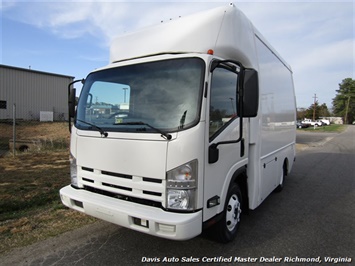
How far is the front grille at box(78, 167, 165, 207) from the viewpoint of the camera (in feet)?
9.08

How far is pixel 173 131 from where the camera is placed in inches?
107

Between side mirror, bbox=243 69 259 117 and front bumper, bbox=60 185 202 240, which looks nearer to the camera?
front bumper, bbox=60 185 202 240

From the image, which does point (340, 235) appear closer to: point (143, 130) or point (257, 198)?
point (257, 198)

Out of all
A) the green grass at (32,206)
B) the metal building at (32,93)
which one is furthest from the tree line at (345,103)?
the green grass at (32,206)

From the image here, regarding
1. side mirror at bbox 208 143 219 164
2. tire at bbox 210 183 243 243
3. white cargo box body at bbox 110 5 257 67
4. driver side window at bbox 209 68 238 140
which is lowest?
tire at bbox 210 183 243 243

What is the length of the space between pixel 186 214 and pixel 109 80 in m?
2.08

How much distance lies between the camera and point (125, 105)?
3.27 meters

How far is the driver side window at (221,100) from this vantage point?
9.65ft

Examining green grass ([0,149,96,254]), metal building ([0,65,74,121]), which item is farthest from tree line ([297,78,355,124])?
green grass ([0,149,96,254])

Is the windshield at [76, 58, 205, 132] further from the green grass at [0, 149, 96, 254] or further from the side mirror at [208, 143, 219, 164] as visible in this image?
the green grass at [0, 149, 96, 254]

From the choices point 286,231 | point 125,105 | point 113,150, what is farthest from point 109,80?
point 286,231

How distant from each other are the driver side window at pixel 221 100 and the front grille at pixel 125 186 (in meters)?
0.85

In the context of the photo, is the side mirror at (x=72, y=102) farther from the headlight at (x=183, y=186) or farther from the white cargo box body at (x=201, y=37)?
the headlight at (x=183, y=186)

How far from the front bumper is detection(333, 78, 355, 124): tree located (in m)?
104
